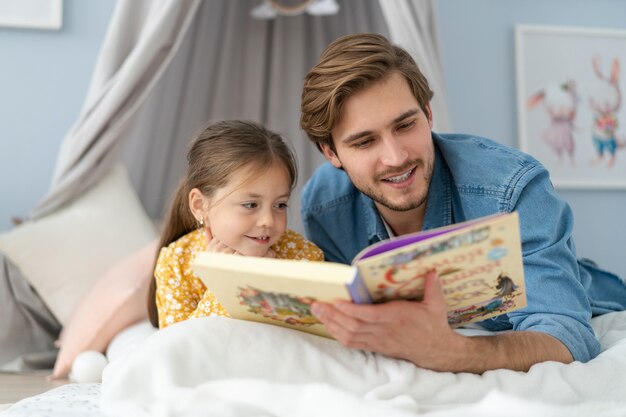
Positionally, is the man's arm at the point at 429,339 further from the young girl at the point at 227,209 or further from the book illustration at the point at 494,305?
the young girl at the point at 227,209

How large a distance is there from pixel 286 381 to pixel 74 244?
4.75 ft

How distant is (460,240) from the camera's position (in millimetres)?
942

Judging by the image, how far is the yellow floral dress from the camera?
1.65 metres

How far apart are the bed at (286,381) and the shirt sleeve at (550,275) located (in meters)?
0.10

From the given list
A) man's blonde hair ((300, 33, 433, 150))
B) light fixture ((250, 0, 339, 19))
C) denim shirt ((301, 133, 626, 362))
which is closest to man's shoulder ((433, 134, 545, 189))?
denim shirt ((301, 133, 626, 362))

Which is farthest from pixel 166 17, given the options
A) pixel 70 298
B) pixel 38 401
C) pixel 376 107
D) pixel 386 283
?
pixel 386 283

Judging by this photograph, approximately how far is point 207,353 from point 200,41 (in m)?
2.00

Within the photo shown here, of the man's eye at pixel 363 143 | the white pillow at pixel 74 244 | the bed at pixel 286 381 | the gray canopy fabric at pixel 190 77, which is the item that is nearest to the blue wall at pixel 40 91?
the gray canopy fabric at pixel 190 77

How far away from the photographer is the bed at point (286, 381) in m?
0.95

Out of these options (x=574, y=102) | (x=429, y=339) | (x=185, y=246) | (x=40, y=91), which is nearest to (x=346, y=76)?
(x=185, y=246)

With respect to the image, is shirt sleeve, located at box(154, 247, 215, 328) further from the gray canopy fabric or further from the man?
the gray canopy fabric

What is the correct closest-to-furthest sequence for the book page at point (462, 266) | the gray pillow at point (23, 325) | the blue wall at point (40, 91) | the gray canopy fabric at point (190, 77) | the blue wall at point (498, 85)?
the book page at point (462, 266), the gray pillow at point (23, 325), the gray canopy fabric at point (190, 77), the blue wall at point (40, 91), the blue wall at point (498, 85)

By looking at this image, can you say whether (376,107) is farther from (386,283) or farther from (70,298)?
(70,298)

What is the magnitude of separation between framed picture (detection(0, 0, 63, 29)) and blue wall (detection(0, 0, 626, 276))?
4cm
